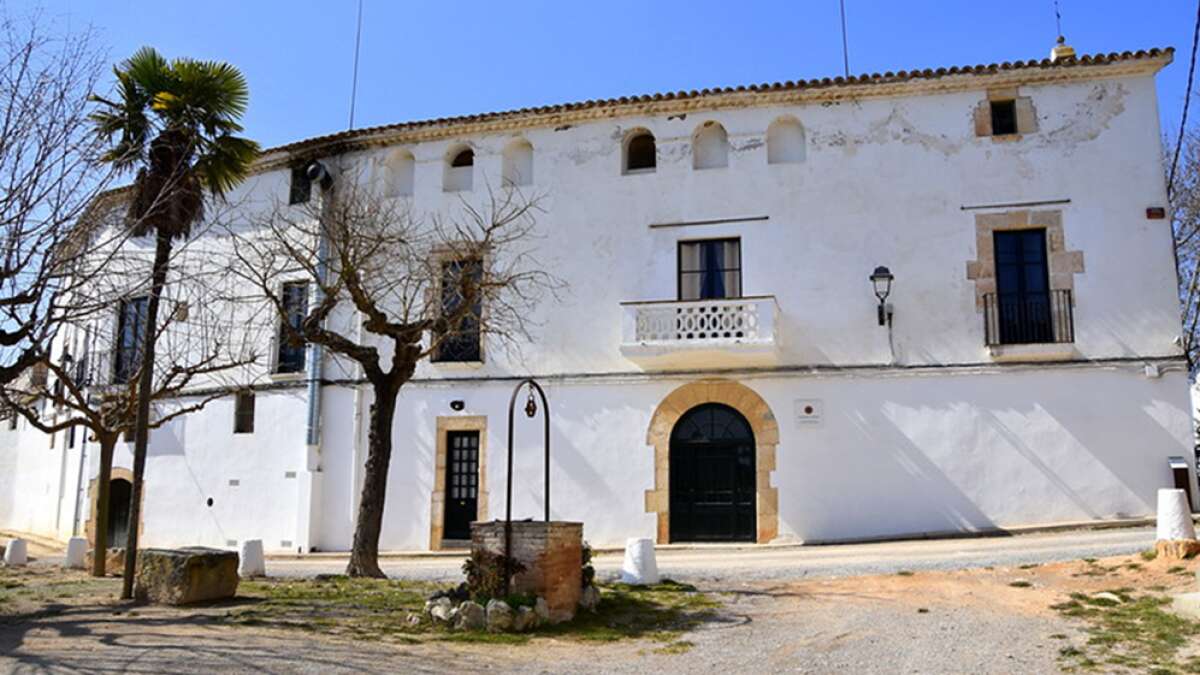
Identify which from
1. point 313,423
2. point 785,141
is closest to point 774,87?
point 785,141

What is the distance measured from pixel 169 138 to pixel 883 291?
1027 cm

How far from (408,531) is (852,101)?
1026 cm

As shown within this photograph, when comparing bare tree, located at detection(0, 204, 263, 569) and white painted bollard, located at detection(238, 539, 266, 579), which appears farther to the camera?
bare tree, located at detection(0, 204, 263, 569)

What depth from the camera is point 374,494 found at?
12281mm

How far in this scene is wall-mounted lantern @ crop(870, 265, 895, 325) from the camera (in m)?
15.5

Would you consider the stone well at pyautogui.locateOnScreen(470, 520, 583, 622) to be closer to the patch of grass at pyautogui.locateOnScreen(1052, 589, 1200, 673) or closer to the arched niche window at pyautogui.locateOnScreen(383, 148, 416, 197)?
the patch of grass at pyautogui.locateOnScreen(1052, 589, 1200, 673)

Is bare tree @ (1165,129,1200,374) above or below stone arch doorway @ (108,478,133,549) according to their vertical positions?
above

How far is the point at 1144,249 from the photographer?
589 inches

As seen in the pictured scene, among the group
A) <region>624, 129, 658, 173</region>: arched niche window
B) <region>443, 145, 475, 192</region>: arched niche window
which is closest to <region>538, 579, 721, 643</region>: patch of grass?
<region>624, 129, 658, 173</region>: arched niche window

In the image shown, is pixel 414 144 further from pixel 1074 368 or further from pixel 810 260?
pixel 1074 368

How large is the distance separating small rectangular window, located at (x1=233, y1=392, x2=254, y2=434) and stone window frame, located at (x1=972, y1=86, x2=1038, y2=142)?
13.5 metres

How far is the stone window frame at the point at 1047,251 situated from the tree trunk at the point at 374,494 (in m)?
9.03

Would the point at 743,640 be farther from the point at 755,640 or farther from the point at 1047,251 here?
the point at 1047,251

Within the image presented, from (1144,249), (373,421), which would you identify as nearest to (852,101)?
(1144,249)
